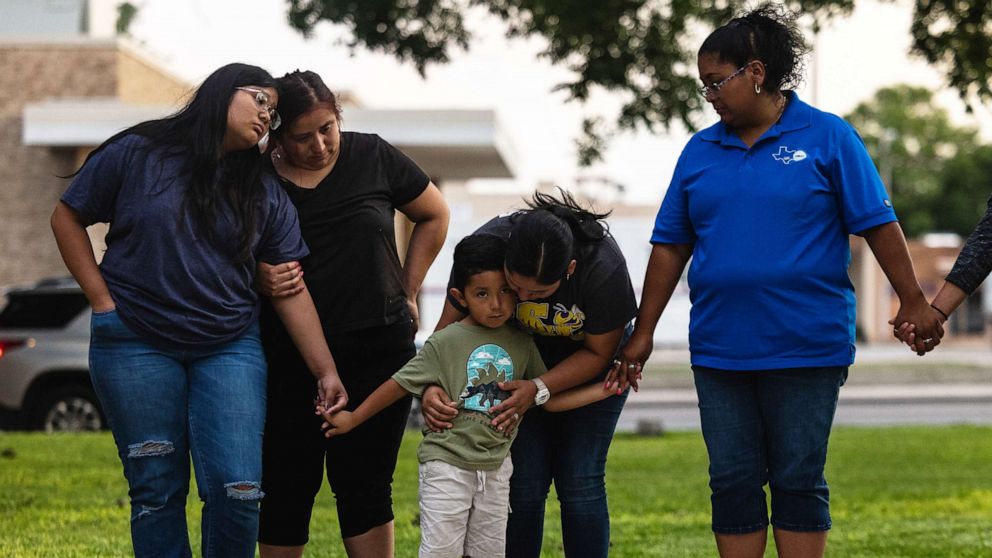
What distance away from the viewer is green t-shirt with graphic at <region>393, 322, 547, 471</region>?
4.11 m

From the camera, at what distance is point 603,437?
433 centimetres

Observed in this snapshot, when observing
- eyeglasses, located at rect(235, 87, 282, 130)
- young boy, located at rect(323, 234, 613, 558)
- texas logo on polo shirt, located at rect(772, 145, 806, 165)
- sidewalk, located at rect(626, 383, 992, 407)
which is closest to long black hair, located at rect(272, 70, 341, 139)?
eyeglasses, located at rect(235, 87, 282, 130)

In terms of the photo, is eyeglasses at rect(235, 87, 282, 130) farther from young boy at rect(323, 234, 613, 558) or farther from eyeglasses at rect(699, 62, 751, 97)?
eyeglasses at rect(699, 62, 751, 97)

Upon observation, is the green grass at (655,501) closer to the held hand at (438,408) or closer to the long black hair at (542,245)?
the held hand at (438,408)

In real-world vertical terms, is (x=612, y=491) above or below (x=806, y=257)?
below

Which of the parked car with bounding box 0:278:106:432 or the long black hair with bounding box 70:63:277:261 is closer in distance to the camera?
the long black hair with bounding box 70:63:277:261

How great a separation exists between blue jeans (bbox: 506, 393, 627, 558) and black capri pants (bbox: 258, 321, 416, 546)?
0.47m

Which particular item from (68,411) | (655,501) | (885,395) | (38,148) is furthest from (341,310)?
(38,148)

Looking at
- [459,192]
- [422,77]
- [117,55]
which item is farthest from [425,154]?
[459,192]

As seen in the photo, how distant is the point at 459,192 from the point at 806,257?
44.5 metres

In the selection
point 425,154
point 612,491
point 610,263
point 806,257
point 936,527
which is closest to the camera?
point 806,257

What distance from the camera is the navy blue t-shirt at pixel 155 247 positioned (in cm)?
376

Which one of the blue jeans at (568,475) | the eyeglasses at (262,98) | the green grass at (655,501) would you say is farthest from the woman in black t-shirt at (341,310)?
the green grass at (655,501)

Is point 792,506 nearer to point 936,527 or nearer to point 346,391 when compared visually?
point 346,391
